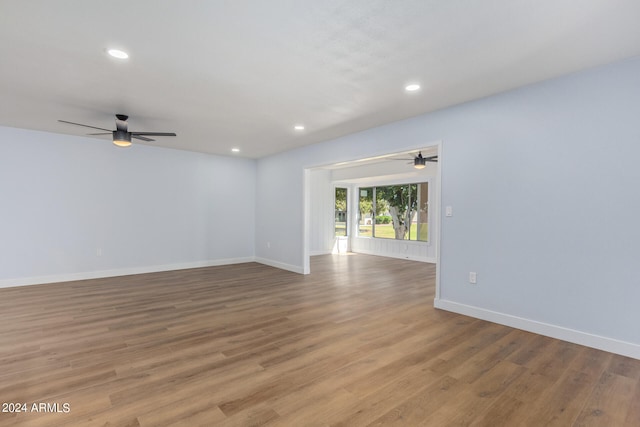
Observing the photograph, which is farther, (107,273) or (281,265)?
(281,265)

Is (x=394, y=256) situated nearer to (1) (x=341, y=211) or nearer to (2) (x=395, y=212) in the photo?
(2) (x=395, y=212)

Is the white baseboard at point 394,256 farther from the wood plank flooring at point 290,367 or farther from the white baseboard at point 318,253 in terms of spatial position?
the wood plank flooring at point 290,367

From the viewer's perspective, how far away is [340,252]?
31.6ft

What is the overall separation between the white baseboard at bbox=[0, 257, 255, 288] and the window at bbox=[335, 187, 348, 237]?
3.39 metres

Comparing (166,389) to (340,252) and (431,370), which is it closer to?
(431,370)

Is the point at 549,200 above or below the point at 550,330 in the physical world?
above

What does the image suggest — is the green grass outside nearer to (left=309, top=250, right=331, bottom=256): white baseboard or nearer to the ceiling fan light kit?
(left=309, top=250, right=331, bottom=256): white baseboard

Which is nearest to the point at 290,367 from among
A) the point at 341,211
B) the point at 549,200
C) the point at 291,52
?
the point at 291,52

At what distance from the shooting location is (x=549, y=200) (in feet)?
10.4

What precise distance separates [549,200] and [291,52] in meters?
2.95

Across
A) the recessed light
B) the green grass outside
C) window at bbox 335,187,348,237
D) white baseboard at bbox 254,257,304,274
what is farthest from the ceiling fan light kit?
the green grass outside

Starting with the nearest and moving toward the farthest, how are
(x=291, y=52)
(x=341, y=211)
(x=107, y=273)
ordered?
1. (x=291, y=52)
2. (x=107, y=273)
3. (x=341, y=211)

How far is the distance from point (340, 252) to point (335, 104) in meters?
6.35

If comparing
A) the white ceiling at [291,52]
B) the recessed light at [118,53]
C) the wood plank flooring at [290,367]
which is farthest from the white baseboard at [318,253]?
the recessed light at [118,53]
